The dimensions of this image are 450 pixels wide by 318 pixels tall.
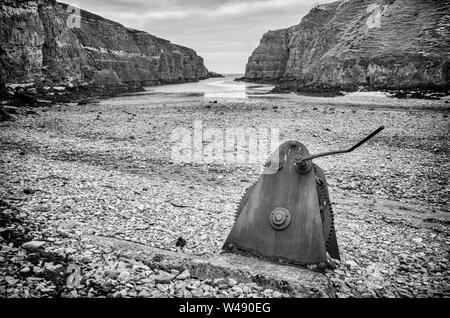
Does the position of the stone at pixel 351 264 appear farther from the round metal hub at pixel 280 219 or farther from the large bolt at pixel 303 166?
the large bolt at pixel 303 166

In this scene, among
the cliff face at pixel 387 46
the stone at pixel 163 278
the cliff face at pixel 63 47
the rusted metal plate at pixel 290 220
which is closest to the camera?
the stone at pixel 163 278

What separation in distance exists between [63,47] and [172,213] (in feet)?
202

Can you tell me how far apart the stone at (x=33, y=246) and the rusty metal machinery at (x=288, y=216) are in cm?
305

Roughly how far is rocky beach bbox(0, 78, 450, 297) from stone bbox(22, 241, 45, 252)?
22 millimetres

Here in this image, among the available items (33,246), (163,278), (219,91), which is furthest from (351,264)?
(219,91)

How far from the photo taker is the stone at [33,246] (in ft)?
15.7

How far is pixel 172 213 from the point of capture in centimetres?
692

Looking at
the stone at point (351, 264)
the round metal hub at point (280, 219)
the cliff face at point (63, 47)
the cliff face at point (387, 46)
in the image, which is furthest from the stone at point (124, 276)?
the cliff face at point (387, 46)

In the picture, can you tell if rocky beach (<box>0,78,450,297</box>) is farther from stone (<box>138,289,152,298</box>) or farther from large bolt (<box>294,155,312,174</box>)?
large bolt (<box>294,155,312,174</box>)

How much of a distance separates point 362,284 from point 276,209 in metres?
1.63

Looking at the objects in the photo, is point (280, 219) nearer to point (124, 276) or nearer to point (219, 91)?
point (124, 276)

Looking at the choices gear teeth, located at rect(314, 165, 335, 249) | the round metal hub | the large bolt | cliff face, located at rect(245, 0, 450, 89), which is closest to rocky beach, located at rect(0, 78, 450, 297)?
gear teeth, located at rect(314, 165, 335, 249)

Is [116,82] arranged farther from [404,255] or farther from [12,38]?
[404,255]

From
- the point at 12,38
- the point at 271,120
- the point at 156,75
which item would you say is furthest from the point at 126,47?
the point at 271,120
